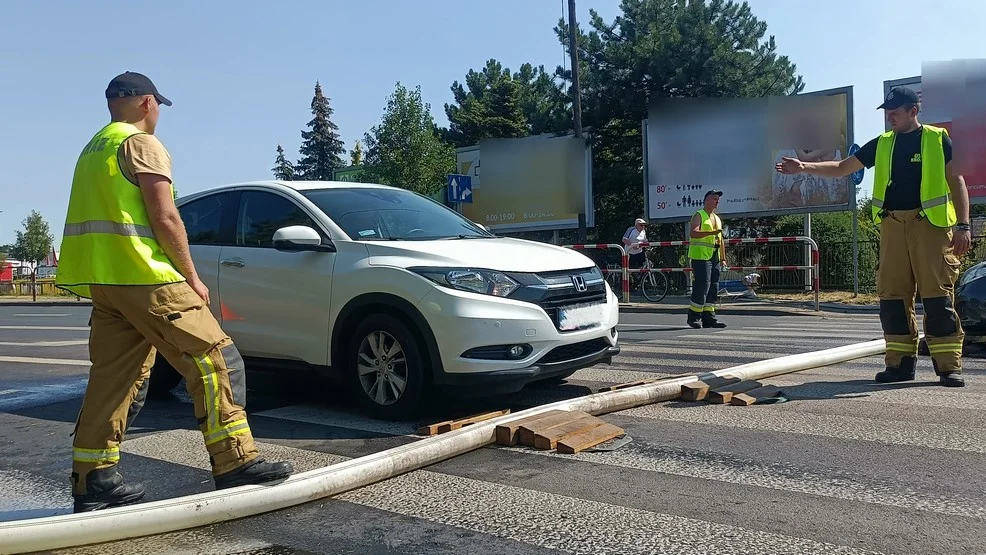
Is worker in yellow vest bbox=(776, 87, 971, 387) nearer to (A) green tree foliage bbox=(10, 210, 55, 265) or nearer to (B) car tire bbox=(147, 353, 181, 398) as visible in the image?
(B) car tire bbox=(147, 353, 181, 398)

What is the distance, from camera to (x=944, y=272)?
5.75 metres

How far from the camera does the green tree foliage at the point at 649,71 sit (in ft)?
101

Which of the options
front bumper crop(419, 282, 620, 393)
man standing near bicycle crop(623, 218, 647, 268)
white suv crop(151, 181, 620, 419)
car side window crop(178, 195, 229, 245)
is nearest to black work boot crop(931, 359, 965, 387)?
white suv crop(151, 181, 620, 419)

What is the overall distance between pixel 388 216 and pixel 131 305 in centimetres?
269

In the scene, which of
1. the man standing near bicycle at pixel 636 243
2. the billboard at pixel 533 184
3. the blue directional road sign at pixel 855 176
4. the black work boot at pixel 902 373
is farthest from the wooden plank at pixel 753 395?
the billboard at pixel 533 184

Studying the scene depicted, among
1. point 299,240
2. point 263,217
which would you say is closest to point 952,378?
point 299,240

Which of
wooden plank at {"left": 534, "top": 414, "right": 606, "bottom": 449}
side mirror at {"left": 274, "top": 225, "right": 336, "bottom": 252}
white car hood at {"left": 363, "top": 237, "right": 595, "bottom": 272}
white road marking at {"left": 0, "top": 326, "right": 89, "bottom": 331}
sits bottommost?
white road marking at {"left": 0, "top": 326, "right": 89, "bottom": 331}

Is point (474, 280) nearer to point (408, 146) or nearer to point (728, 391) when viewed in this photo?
point (728, 391)

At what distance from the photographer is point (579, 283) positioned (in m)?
5.49

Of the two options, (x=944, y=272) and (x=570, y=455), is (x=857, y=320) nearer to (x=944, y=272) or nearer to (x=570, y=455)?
(x=944, y=272)

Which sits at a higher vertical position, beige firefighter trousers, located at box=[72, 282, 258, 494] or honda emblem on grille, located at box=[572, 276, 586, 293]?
honda emblem on grille, located at box=[572, 276, 586, 293]

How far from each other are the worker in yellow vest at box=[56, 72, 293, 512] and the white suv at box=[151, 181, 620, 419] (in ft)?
5.24

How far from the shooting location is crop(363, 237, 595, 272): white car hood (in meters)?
5.20

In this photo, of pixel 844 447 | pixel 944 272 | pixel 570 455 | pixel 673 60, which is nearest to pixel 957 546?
pixel 844 447
